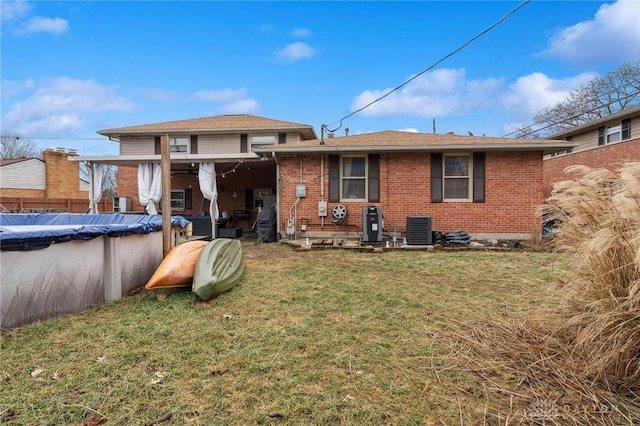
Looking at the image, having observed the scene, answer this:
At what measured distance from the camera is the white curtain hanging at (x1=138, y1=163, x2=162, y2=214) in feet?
41.8

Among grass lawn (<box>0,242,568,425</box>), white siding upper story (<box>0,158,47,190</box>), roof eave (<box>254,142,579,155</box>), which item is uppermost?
white siding upper story (<box>0,158,47,190</box>)

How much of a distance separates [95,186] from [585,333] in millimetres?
14986

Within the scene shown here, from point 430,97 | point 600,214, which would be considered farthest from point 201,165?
point 430,97

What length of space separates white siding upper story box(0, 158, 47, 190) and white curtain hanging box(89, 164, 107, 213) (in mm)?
14849

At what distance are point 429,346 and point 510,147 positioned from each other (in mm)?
8308

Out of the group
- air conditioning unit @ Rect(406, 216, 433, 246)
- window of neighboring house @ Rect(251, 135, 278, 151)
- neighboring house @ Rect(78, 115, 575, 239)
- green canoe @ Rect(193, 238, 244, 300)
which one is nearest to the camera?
green canoe @ Rect(193, 238, 244, 300)

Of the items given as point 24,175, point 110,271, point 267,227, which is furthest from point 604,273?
point 24,175

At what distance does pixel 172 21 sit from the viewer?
34.8ft

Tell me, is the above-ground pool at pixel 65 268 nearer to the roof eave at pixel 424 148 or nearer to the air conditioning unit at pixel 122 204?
the roof eave at pixel 424 148

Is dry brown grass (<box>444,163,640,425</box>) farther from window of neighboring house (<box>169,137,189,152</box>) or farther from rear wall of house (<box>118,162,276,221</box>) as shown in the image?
window of neighboring house (<box>169,137,189,152</box>)

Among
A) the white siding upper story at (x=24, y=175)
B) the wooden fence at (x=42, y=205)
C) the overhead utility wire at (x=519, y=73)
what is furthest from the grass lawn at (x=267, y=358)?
the white siding upper story at (x=24, y=175)

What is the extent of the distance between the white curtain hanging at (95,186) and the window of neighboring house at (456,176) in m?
12.3

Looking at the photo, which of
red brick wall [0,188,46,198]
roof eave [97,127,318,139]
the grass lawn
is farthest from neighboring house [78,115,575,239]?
red brick wall [0,188,46,198]

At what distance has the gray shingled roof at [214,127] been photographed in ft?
48.6
